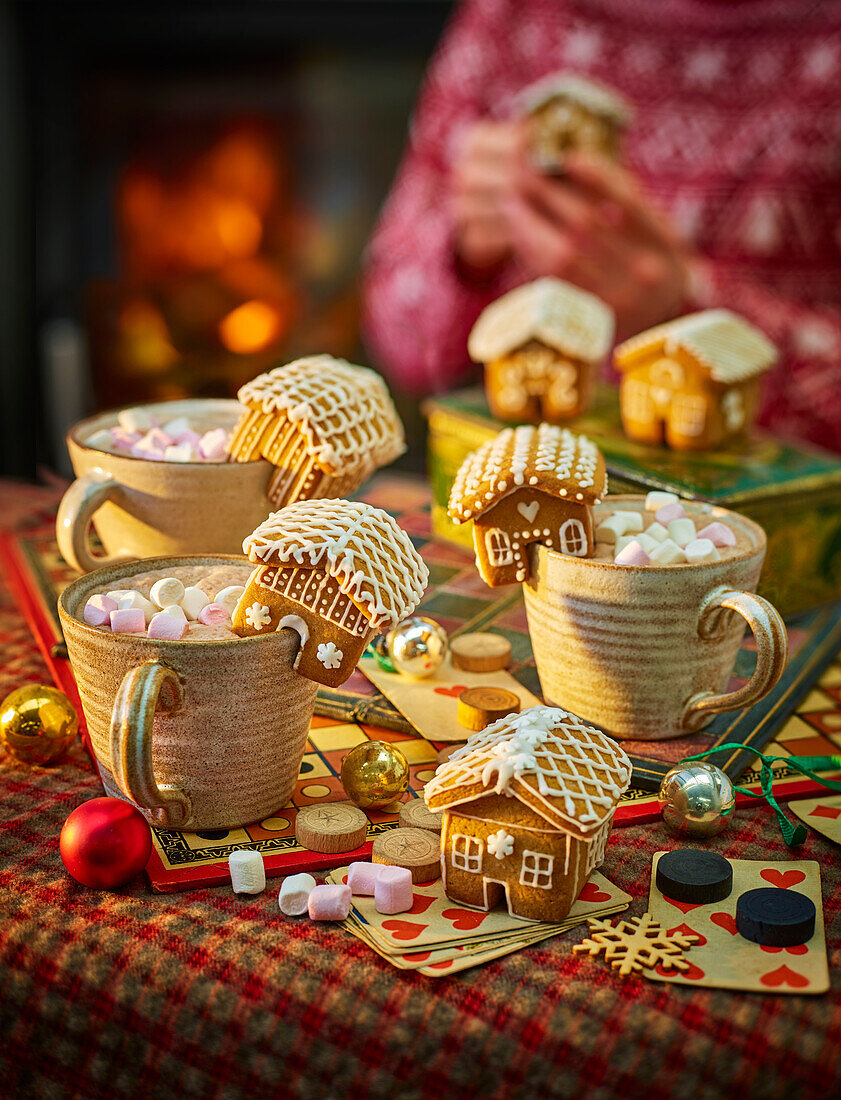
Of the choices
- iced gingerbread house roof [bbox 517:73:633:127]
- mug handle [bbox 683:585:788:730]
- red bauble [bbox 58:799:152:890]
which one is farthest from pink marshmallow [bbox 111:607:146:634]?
iced gingerbread house roof [bbox 517:73:633:127]

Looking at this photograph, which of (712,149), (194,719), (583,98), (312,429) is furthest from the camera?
(712,149)

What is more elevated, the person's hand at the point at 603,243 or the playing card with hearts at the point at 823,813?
the person's hand at the point at 603,243

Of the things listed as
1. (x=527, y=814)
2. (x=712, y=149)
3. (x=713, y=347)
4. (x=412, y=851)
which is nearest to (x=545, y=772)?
(x=527, y=814)

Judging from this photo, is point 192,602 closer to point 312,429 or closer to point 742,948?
point 312,429

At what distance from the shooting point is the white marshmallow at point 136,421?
1167mm

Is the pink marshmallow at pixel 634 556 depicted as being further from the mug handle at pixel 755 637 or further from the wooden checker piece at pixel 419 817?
the wooden checker piece at pixel 419 817

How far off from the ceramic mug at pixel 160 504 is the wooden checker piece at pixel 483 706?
284 millimetres

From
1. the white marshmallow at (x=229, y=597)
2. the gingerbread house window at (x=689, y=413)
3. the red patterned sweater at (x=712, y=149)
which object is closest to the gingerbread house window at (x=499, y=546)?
the white marshmallow at (x=229, y=597)

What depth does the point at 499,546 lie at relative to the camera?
3.08ft

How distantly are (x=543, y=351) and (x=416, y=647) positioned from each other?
47 centimetres

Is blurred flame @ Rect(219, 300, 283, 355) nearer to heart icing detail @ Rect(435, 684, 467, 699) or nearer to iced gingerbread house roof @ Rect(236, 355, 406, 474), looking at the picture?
iced gingerbread house roof @ Rect(236, 355, 406, 474)

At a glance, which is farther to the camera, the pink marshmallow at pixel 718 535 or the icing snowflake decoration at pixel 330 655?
the pink marshmallow at pixel 718 535

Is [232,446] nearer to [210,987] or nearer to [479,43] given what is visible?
[210,987]

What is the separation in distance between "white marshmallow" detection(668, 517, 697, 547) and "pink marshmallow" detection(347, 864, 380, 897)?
0.38 m
